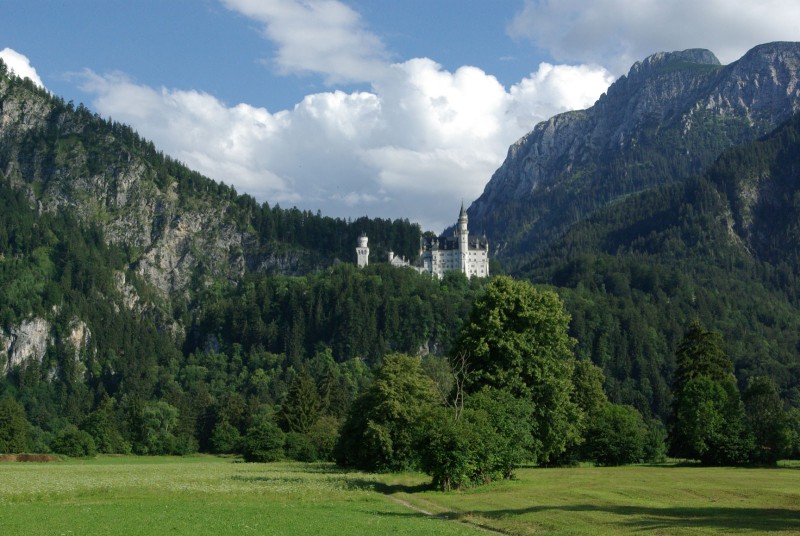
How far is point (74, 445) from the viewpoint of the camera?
5674 inches

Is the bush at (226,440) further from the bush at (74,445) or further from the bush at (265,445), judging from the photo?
the bush at (265,445)

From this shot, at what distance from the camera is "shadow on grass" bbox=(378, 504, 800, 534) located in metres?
41.4

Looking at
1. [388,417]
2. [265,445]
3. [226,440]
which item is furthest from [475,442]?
[226,440]

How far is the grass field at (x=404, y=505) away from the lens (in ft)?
141

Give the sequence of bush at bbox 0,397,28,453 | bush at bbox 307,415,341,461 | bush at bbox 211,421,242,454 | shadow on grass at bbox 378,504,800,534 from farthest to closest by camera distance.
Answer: bush at bbox 211,421,242,454, bush at bbox 0,397,28,453, bush at bbox 307,415,341,461, shadow on grass at bbox 378,504,800,534

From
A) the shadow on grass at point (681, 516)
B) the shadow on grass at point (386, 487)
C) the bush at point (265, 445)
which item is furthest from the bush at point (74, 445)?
the shadow on grass at point (681, 516)

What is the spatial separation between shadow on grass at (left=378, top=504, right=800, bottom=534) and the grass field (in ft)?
0.16

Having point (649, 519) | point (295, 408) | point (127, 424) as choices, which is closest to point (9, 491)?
point (649, 519)

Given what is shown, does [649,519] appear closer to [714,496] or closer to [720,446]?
[714,496]

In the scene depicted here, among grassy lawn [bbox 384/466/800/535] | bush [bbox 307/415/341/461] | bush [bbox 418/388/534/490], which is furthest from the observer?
bush [bbox 307/415/341/461]

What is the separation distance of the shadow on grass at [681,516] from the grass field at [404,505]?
1.9 inches

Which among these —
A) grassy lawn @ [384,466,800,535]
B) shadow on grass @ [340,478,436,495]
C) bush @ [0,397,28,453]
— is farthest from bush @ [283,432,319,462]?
grassy lawn @ [384,466,800,535]

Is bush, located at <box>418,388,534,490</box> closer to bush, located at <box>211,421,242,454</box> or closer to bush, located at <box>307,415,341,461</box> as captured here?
bush, located at <box>307,415,341,461</box>

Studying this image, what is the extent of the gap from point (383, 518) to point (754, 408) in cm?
5609
